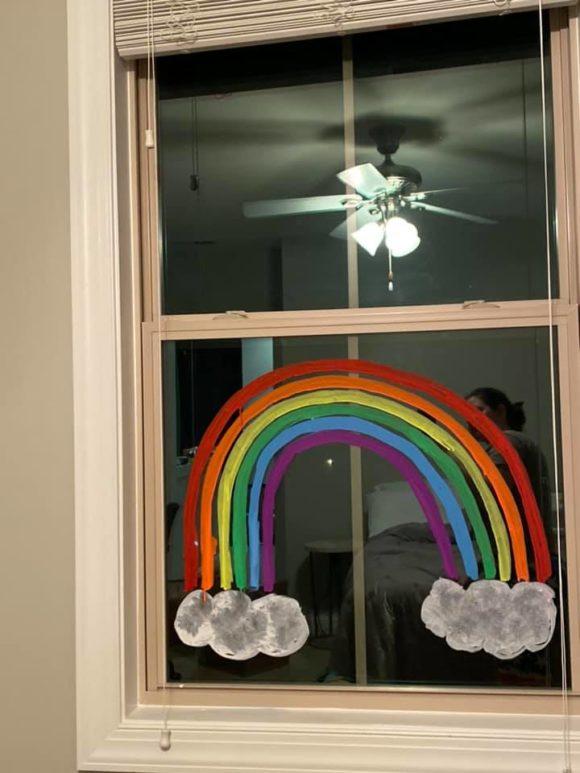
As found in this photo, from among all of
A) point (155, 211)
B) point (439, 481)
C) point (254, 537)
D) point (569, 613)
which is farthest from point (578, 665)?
point (155, 211)

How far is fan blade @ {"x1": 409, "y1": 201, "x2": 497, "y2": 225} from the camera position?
1432 millimetres

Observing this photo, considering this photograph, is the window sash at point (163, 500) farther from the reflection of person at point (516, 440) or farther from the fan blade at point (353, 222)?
the fan blade at point (353, 222)

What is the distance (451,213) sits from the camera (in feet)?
4.73

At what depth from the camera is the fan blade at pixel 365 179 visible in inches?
57.5

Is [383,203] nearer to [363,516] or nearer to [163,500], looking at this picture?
[363,516]

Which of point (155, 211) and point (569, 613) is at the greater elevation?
point (155, 211)

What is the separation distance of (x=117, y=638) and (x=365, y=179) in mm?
951

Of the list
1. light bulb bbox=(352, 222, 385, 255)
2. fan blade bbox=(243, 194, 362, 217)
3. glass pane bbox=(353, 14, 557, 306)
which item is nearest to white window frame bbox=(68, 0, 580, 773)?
glass pane bbox=(353, 14, 557, 306)

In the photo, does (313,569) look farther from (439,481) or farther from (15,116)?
(15,116)

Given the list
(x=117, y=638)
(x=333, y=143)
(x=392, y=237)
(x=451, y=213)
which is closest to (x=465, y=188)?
(x=451, y=213)

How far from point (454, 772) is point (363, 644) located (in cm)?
26

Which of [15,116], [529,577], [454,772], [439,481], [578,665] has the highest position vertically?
[15,116]

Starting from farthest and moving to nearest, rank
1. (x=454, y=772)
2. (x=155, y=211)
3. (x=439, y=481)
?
(x=155, y=211) → (x=439, y=481) → (x=454, y=772)

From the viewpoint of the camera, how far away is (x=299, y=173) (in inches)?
58.6
